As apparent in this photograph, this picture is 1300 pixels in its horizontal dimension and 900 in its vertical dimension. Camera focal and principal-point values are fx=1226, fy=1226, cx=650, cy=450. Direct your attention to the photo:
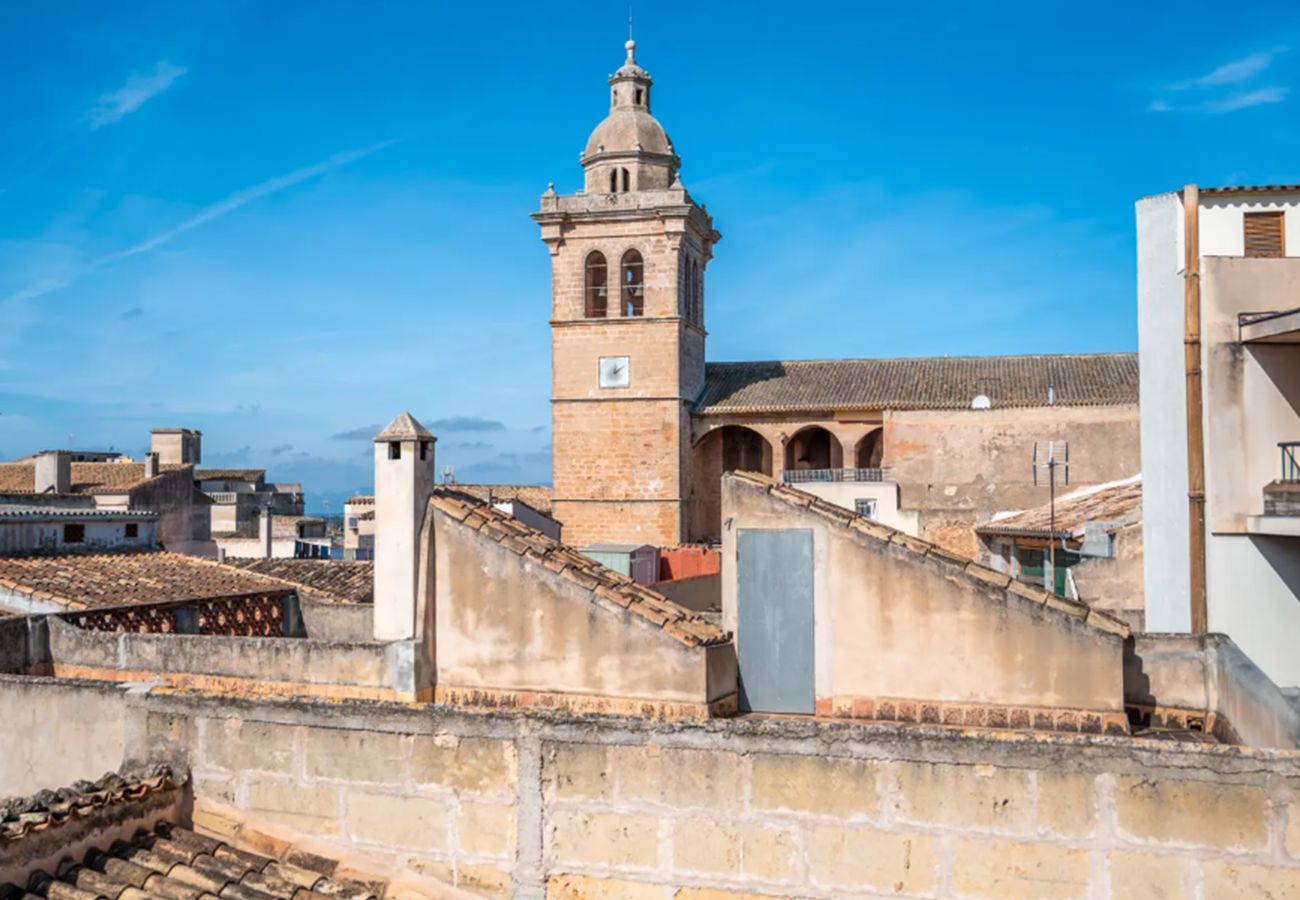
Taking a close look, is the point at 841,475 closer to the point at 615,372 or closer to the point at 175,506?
the point at 615,372

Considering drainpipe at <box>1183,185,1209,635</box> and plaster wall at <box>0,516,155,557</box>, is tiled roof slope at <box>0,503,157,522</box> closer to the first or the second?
plaster wall at <box>0,516,155,557</box>

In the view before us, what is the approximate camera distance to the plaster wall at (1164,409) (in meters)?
9.92

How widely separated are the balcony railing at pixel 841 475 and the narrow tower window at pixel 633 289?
282 inches

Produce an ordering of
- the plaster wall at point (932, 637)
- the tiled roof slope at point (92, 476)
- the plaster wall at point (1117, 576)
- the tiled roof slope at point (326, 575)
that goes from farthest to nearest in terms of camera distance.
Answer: the tiled roof slope at point (92, 476) → the tiled roof slope at point (326, 575) → the plaster wall at point (1117, 576) → the plaster wall at point (932, 637)

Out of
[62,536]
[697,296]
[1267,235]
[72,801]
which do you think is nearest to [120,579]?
[62,536]

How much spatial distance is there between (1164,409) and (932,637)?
4.24m

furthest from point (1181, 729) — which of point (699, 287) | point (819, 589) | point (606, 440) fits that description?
point (699, 287)

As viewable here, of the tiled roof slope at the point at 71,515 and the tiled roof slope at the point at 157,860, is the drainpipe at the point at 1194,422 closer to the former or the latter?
the tiled roof slope at the point at 157,860

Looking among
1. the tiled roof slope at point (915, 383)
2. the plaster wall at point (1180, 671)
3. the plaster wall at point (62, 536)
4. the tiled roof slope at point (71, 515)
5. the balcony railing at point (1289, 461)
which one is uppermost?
the tiled roof slope at point (915, 383)

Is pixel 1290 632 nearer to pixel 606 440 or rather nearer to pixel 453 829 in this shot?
pixel 453 829

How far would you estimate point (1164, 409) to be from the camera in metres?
10.1

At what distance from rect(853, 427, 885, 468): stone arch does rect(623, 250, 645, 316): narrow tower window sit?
27.9 feet

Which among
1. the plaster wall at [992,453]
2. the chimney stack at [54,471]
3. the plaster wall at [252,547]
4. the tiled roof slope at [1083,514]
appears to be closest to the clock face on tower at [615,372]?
the plaster wall at [992,453]

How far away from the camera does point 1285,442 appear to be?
9.34m
